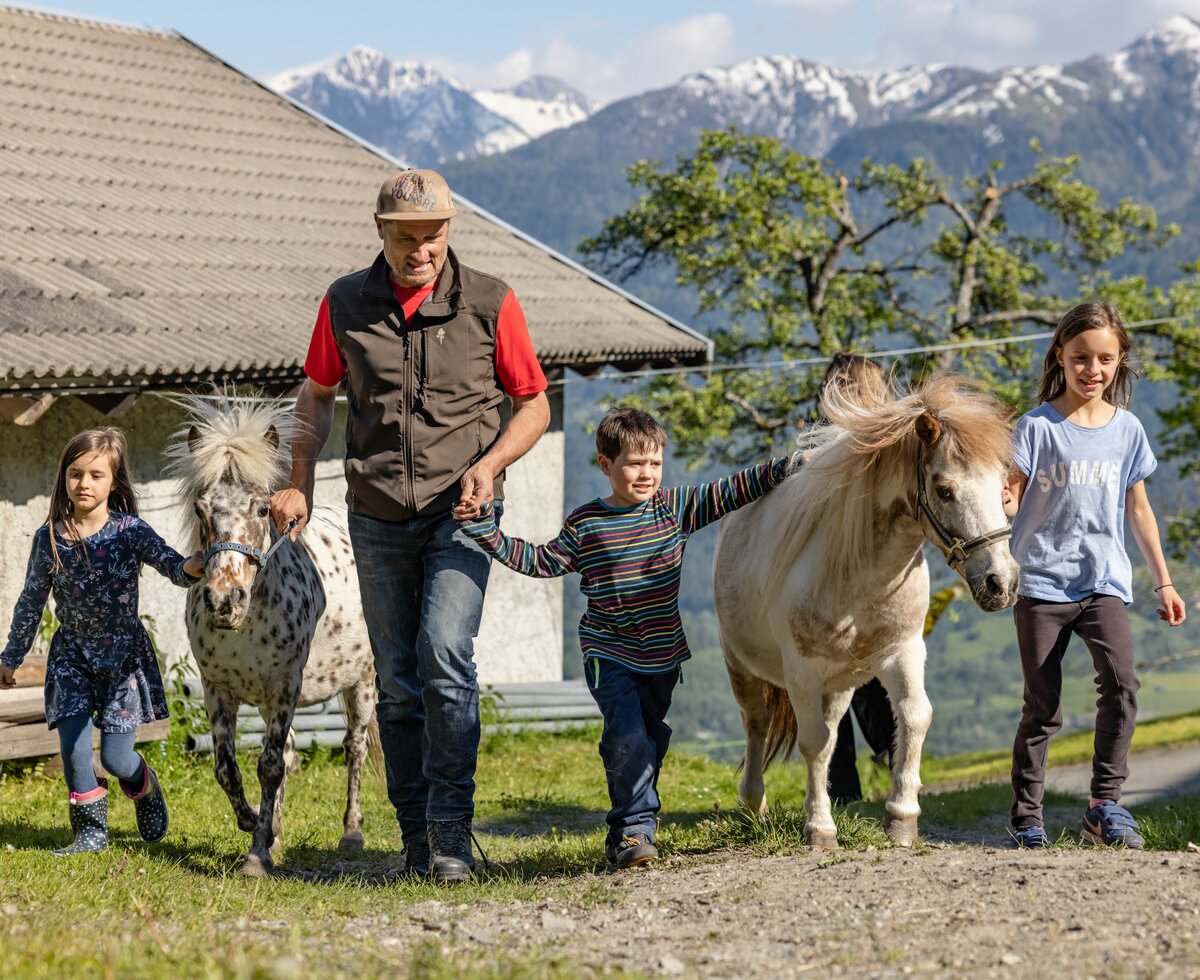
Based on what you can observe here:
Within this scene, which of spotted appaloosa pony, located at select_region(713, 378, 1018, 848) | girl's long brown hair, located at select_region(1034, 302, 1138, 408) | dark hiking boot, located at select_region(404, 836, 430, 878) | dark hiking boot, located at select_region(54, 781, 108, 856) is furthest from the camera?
dark hiking boot, located at select_region(54, 781, 108, 856)

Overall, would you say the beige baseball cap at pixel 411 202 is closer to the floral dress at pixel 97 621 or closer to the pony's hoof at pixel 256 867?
the floral dress at pixel 97 621

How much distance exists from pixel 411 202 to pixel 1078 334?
8.12ft

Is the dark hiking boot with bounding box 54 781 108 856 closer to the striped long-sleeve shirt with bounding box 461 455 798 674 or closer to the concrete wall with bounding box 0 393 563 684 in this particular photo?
the concrete wall with bounding box 0 393 563 684

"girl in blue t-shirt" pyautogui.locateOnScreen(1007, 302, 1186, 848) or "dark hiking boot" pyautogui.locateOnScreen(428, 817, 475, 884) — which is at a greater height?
"girl in blue t-shirt" pyautogui.locateOnScreen(1007, 302, 1186, 848)

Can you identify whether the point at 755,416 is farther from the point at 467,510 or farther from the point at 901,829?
the point at 467,510

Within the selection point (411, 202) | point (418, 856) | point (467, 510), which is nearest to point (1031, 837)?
point (418, 856)

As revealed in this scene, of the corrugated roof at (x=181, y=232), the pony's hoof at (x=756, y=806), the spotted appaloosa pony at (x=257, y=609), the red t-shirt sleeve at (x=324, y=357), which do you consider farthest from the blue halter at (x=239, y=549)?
the corrugated roof at (x=181, y=232)

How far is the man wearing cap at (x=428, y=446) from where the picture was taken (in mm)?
Result: 5172

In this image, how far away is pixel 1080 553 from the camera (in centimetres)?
556

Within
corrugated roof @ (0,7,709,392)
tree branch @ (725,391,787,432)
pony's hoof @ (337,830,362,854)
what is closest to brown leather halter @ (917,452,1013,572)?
pony's hoof @ (337,830,362,854)

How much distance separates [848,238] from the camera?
19328 mm

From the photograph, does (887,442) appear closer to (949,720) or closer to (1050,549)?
(1050,549)

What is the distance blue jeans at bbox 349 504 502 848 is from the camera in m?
5.18

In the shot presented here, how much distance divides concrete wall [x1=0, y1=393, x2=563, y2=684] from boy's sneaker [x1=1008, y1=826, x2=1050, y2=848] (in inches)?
159
